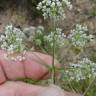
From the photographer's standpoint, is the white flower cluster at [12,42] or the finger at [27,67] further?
the finger at [27,67]

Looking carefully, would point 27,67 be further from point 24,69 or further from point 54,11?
point 54,11

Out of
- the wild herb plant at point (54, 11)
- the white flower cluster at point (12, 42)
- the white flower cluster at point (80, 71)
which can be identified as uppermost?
the wild herb plant at point (54, 11)

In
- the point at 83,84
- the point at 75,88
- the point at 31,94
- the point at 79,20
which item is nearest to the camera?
the point at 31,94

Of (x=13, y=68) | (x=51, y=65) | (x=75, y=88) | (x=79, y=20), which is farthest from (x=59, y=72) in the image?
(x=79, y=20)

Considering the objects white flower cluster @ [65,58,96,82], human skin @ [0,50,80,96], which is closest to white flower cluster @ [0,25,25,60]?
A: human skin @ [0,50,80,96]

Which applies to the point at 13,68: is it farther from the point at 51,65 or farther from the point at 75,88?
the point at 75,88

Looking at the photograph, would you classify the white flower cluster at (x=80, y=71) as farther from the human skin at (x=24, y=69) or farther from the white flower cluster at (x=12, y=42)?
the white flower cluster at (x=12, y=42)

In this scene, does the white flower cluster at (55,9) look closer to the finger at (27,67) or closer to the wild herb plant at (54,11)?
the wild herb plant at (54,11)

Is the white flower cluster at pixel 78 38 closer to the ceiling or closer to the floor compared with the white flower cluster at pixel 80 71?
closer to the ceiling

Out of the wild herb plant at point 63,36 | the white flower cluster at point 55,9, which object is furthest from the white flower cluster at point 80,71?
the white flower cluster at point 55,9

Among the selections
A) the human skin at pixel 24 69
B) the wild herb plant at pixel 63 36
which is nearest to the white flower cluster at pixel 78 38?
the wild herb plant at pixel 63 36

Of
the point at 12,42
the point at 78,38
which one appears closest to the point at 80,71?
the point at 78,38
